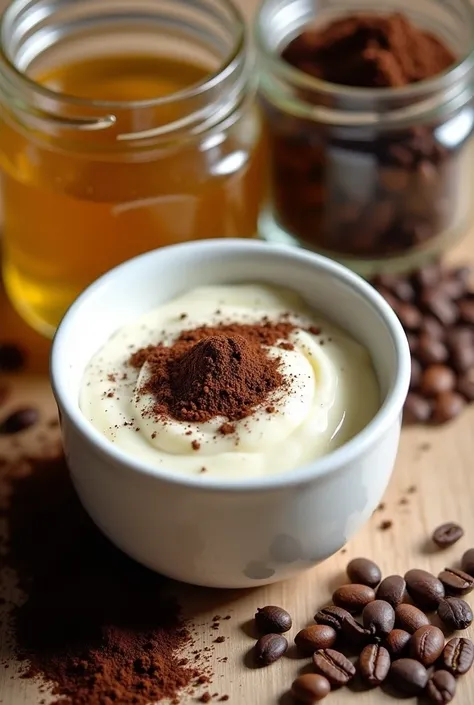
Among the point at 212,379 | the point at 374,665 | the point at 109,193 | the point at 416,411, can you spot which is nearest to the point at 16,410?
the point at 109,193

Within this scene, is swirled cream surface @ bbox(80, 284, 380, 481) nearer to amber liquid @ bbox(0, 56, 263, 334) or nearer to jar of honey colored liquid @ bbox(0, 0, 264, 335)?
jar of honey colored liquid @ bbox(0, 0, 264, 335)

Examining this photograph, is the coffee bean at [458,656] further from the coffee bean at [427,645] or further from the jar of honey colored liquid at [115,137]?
the jar of honey colored liquid at [115,137]

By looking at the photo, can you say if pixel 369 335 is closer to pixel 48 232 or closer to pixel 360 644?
pixel 360 644

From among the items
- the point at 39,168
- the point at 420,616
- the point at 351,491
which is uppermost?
the point at 39,168

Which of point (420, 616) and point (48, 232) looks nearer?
point (420, 616)

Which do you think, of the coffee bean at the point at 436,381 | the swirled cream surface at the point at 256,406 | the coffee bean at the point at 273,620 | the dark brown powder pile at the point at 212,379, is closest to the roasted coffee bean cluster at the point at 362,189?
the coffee bean at the point at 436,381

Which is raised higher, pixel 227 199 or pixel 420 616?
pixel 227 199

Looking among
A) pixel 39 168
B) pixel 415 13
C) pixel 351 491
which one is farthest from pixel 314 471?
pixel 415 13
